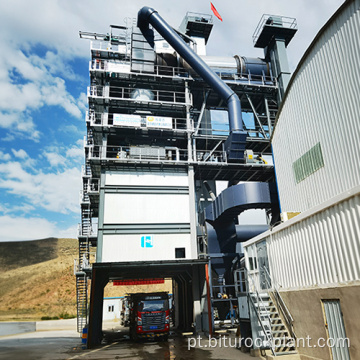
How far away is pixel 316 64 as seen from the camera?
1550cm

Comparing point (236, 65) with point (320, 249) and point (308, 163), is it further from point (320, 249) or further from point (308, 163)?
point (320, 249)

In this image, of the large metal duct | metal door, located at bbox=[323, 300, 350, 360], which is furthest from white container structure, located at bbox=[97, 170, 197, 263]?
metal door, located at bbox=[323, 300, 350, 360]

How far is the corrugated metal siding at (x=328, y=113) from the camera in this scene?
1309 centimetres

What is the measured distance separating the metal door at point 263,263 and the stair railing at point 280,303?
0.33ft

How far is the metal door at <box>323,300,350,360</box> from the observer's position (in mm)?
9055

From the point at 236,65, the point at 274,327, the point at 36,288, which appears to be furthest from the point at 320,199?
the point at 36,288

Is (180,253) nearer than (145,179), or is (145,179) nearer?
(180,253)

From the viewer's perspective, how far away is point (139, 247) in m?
26.0

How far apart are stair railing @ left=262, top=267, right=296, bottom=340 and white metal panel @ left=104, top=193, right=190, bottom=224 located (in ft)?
45.6

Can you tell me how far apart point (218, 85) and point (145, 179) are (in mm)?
11090

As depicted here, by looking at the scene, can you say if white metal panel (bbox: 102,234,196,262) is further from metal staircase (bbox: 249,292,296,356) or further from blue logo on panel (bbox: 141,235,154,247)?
metal staircase (bbox: 249,292,296,356)

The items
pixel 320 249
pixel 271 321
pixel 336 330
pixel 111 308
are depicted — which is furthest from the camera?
pixel 111 308

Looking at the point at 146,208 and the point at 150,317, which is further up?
the point at 146,208

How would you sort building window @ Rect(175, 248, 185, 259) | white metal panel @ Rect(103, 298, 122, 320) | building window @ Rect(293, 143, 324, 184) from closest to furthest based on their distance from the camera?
building window @ Rect(293, 143, 324, 184) < building window @ Rect(175, 248, 185, 259) < white metal panel @ Rect(103, 298, 122, 320)
